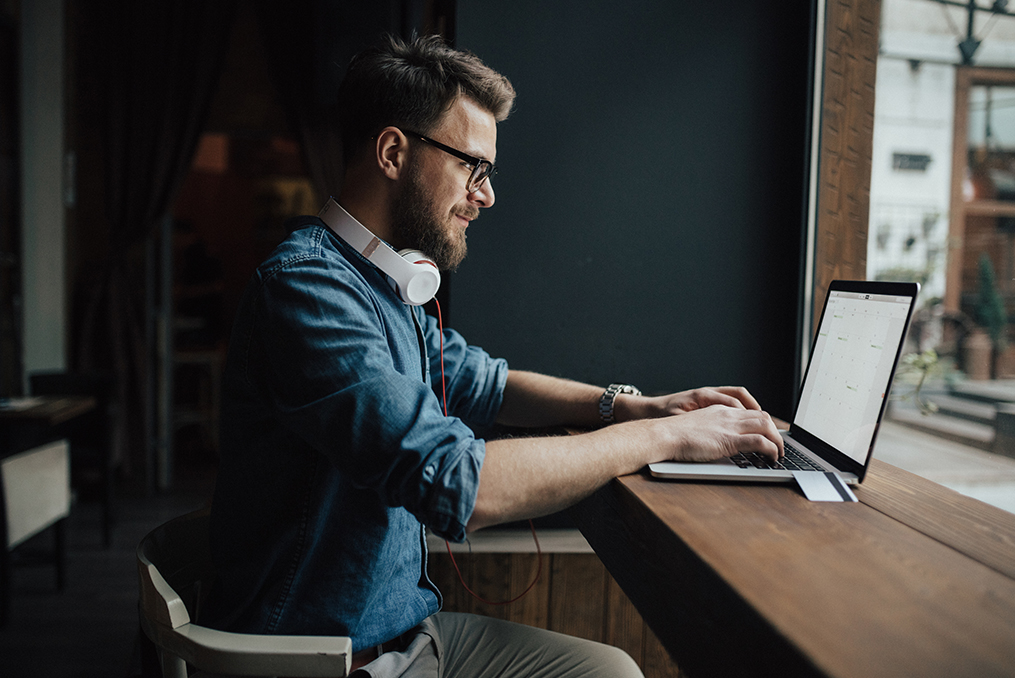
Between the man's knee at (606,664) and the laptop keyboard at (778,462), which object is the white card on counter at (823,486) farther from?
the man's knee at (606,664)

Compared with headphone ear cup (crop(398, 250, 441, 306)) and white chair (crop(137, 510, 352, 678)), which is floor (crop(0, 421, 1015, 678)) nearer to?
white chair (crop(137, 510, 352, 678))

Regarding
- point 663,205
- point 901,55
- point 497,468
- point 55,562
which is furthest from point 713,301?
point 55,562

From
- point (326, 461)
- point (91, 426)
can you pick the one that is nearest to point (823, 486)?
point (326, 461)

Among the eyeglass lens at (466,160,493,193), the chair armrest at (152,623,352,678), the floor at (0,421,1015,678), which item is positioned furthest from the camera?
the floor at (0,421,1015,678)

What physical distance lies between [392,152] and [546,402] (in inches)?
25.0

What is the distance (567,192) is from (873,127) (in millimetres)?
861

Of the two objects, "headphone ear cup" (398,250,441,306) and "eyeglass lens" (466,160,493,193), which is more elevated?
"eyeglass lens" (466,160,493,193)

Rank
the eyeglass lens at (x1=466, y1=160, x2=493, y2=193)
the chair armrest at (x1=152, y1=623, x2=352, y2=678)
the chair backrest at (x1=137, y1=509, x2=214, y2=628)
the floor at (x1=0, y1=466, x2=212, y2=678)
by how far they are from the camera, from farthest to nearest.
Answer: the floor at (x1=0, y1=466, x2=212, y2=678) → the eyeglass lens at (x1=466, y1=160, x2=493, y2=193) → the chair backrest at (x1=137, y1=509, x2=214, y2=628) → the chair armrest at (x1=152, y1=623, x2=352, y2=678)

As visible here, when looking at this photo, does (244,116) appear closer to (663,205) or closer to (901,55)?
(663,205)

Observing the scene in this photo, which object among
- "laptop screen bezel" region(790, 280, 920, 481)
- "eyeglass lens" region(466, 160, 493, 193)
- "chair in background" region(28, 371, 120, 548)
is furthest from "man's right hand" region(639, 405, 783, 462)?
"chair in background" region(28, 371, 120, 548)

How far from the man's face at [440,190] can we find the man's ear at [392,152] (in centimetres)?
1

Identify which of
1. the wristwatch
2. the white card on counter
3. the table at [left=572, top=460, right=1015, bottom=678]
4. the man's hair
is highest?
the man's hair

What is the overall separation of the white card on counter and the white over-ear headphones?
66 centimetres

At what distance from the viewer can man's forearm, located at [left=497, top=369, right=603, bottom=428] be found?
1453mm
